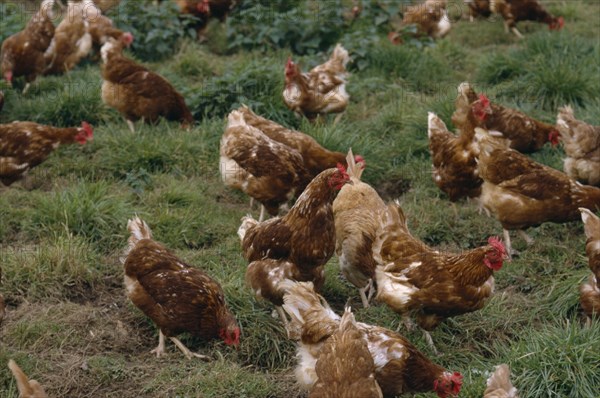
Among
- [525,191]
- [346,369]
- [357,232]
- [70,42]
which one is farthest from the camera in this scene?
[70,42]

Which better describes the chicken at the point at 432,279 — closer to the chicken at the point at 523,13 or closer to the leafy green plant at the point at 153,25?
the leafy green plant at the point at 153,25

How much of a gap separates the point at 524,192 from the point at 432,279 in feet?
5.54

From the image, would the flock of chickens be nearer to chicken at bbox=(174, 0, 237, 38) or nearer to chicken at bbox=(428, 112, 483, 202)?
chicken at bbox=(428, 112, 483, 202)

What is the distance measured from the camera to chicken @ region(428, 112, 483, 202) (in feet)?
24.2

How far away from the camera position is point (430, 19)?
11031 millimetres

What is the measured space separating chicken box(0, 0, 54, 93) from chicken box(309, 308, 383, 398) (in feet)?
20.3

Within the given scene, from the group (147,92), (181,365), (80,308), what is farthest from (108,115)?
(181,365)

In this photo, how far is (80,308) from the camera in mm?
6109

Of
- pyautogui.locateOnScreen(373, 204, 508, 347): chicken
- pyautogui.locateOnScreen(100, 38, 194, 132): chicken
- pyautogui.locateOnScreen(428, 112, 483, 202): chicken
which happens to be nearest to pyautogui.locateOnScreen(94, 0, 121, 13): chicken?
pyautogui.locateOnScreen(100, 38, 194, 132): chicken

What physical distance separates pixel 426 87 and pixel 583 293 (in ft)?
15.2

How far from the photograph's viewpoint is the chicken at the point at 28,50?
9.41 meters

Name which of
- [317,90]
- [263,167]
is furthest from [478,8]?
[263,167]

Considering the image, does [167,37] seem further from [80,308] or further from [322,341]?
[322,341]

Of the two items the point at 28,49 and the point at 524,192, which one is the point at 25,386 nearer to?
the point at 524,192
